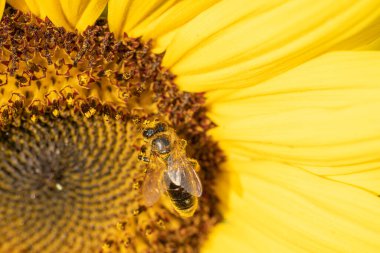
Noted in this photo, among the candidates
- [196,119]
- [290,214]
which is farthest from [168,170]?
[290,214]

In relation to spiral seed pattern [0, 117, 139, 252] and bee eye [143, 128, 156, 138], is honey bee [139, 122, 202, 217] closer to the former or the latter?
bee eye [143, 128, 156, 138]

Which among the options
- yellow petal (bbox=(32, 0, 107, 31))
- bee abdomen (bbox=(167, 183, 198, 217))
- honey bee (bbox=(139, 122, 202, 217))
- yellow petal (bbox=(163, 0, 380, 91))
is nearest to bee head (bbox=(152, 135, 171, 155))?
honey bee (bbox=(139, 122, 202, 217))

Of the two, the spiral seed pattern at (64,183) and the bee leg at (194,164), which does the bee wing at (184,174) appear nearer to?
the bee leg at (194,164)

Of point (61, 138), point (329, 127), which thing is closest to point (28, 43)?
point (61, 138)

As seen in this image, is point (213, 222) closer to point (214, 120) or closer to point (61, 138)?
point (214, 120)

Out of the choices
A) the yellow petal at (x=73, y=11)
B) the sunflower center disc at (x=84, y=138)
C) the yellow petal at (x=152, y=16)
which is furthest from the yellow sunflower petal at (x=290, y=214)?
the yellow petal at (x=73, y=11)
